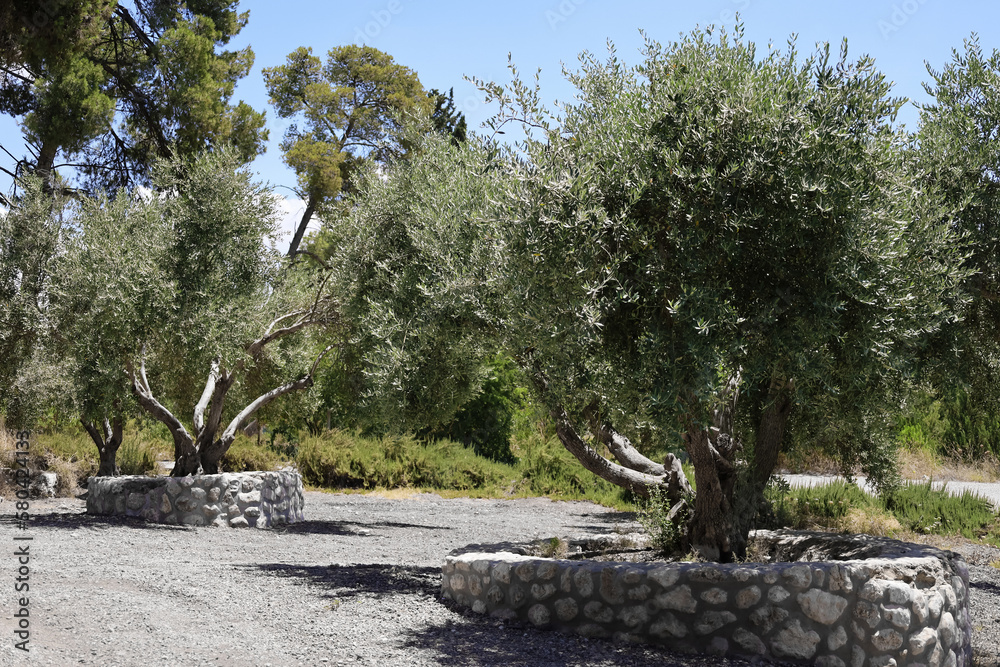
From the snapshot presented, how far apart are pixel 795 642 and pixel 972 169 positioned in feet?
18.4

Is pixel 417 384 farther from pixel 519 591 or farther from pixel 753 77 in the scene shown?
pixel 753 77

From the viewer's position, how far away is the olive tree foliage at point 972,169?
853 centimetres

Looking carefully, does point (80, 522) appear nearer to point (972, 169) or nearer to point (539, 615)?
point (539, 615)

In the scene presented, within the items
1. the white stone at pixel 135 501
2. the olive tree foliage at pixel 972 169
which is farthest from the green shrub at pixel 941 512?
the white stone at pixel 135 501

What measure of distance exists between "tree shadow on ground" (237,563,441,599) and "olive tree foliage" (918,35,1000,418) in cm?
656

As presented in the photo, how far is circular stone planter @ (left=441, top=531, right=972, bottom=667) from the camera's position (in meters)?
6.36

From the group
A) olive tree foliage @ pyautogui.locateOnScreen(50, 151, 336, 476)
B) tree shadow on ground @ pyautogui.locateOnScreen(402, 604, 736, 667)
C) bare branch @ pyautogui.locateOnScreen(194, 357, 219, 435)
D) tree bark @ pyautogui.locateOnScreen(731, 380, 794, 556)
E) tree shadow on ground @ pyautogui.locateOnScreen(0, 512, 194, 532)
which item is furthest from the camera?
bare branch @ pyautogui.locateOnScreen(194, 357, 219, 435)

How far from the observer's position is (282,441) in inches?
1018

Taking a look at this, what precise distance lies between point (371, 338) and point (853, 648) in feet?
28.9

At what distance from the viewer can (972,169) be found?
8633 millimetres

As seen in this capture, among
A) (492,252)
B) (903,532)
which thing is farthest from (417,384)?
(903,532)

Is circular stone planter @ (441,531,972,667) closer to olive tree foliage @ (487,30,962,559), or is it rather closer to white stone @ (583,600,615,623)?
white stone @ (583,600,615,623)

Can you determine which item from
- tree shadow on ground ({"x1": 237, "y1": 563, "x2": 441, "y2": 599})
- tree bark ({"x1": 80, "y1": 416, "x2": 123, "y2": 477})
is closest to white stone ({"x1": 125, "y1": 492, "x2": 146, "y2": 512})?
tree bark ({"x1": 80, "y1": 416, "x2": 123, "y2": 477})
